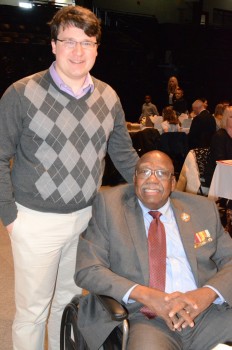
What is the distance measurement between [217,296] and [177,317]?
0.20 m

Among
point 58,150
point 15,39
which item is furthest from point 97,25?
point 15,39

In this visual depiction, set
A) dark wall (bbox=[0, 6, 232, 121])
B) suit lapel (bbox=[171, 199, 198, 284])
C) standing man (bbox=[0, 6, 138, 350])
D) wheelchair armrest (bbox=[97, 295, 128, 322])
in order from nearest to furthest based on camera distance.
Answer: wheelchair armrest (bbox=[97, 295, 128, 322])
standing man (bbox=[0, 6, 138, 350])
suit lapel (bbox=[171, 199, 198, 284])
dark wall (bbox=[0, 6, 232, 121])

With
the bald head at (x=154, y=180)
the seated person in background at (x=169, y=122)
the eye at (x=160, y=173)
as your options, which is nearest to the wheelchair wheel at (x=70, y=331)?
the bald head at (x=154, y=180)

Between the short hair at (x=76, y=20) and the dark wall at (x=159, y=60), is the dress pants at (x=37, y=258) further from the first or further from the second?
the dark wall at (x=159, y=60)

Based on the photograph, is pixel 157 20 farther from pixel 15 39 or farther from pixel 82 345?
pixel 82 345

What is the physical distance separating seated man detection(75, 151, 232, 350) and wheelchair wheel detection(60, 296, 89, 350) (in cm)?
10

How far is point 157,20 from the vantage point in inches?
578

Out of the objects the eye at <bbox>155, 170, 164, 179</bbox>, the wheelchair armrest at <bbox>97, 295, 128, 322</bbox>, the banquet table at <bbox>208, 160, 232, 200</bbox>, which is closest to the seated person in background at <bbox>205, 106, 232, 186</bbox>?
the banquet table at <bbox>208, 160, 232, 200</bbox>

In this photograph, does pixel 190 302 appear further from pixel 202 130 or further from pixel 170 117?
pixel 170 117

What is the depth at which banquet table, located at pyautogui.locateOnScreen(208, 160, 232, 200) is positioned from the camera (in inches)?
157

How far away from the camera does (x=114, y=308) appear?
154 cm

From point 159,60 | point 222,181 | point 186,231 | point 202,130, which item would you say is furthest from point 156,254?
point 159,60

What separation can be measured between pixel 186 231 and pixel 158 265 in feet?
0.64

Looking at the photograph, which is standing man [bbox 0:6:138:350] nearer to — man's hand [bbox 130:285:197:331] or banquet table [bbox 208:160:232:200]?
man's hand [bbox 130:285:197:331]
